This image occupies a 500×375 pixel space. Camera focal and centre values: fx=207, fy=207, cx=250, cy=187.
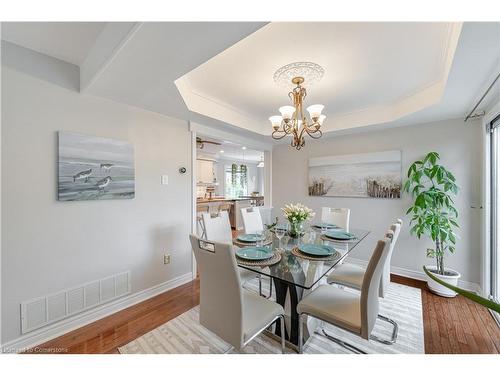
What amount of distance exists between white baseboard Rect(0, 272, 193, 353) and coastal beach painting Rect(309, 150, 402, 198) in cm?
286

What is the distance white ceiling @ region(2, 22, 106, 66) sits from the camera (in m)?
1.43

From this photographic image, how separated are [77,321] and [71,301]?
199mm

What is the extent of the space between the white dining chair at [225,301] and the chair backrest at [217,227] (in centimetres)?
87

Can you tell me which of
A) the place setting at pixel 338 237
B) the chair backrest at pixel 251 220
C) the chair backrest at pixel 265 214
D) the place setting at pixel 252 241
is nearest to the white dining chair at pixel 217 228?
the place setting at pixel 252 241

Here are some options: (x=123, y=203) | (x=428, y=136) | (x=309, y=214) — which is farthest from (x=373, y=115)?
(x=123, y=203)

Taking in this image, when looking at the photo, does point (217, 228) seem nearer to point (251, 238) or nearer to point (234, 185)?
point (251, 238)

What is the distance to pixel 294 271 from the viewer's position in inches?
57.2

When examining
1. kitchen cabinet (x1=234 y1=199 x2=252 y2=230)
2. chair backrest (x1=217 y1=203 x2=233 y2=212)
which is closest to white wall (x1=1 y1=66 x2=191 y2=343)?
chair backrest (x1=217 y1=203 x2=233 y2=212)

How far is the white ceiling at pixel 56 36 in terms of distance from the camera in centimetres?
143

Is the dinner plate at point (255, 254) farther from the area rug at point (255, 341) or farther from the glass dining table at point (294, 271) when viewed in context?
the area rug at point (255, 341)

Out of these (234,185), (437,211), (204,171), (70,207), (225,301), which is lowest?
(225,301)

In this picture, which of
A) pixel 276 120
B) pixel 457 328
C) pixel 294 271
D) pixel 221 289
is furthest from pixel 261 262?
pixel 457 328

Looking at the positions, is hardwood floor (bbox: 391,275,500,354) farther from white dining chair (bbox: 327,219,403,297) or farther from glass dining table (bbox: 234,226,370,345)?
glass dining table (bbox: 234,226,370,345)
